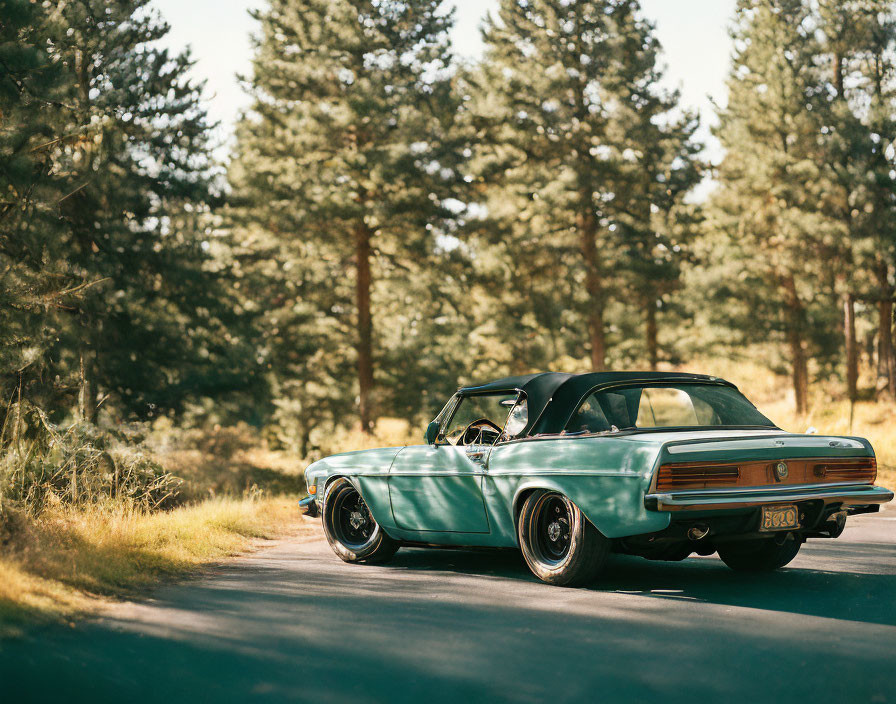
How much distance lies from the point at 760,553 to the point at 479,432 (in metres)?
2.44

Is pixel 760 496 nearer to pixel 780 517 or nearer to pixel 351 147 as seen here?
pixel 780 517

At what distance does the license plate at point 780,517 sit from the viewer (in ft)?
22.3

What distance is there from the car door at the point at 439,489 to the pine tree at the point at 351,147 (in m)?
23.0

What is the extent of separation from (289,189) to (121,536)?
81.6 feet

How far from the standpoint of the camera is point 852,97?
34.2 meters

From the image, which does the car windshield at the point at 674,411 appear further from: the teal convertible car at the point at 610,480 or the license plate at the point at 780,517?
the license plate at the point at 780,517

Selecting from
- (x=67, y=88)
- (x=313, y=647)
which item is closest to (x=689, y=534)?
(x=313, y=647)

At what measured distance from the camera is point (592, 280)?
1411 inches

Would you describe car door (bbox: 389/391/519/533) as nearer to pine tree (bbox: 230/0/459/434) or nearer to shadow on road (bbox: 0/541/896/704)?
shadow on road (bbox: 0/541/896/704)

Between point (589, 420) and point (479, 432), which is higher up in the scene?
point (589, 420)

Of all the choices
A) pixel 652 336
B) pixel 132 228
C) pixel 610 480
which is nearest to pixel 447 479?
pixel 610 480

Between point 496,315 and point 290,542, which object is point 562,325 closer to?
point 496,315

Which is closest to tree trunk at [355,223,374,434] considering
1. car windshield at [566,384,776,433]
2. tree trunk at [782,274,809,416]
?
tree trunk at [782,274,809,416]

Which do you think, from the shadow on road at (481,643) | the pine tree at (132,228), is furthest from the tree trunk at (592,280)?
the shadow on road at (481,643)
